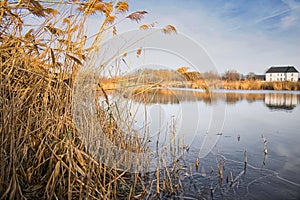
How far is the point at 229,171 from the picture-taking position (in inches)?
101

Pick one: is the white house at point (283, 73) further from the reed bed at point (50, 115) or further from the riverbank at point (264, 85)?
the reed bed at point (50, 115)

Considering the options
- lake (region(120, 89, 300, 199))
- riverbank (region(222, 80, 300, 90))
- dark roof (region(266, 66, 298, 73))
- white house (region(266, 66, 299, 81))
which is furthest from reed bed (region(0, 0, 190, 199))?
dark roof (region(266, 66, 298, 73))

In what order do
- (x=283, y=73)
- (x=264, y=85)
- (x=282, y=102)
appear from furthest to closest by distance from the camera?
(x=283, y=73) < (x=264, y=85) < (x=282, y=102)

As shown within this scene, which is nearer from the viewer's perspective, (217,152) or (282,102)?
(217,152)

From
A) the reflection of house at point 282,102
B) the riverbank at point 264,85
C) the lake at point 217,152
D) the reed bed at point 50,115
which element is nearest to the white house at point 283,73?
the riverbank at point 264,85

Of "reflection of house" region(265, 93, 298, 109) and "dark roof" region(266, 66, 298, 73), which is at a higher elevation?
"dark roof" region(266, 66, 298, 73)

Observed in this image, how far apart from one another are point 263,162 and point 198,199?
1215 millimetres

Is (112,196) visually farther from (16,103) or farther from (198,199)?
(16,103)

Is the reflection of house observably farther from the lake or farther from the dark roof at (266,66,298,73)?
the dark roof at (266,66,298,73)

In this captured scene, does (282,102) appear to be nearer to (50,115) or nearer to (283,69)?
(50,115)

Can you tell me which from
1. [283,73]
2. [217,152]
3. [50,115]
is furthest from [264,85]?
[283,73]

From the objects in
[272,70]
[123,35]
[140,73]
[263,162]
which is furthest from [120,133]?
[272,70]

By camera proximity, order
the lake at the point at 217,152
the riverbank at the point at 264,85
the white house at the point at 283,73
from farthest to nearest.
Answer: the white house at the point at 283,73, the riverbank at the point at 264,85, the lake at the point at 217,152

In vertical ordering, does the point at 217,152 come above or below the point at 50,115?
A: below
